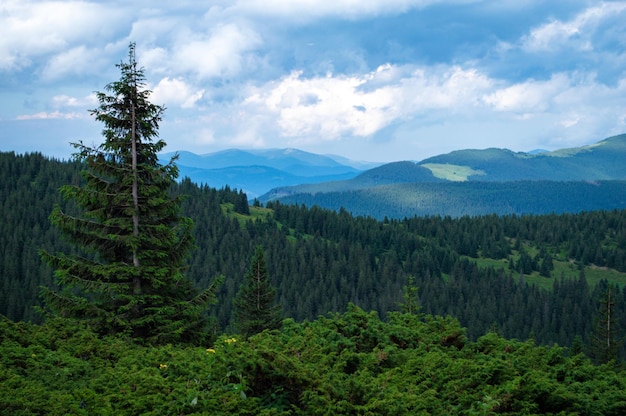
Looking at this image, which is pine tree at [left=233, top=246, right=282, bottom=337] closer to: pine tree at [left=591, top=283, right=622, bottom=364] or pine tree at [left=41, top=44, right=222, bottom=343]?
pine tree at [left=41, top=44, right=222, bottom=343]

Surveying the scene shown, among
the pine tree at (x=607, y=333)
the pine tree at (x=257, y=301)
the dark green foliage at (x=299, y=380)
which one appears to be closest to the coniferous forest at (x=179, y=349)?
the dark green foliage at (x=299, y=380)

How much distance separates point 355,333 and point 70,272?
1315 centimetres

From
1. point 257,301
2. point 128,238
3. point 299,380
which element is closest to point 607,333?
point 257,301

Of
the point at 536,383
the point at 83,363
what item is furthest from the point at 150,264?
the point at 536,383

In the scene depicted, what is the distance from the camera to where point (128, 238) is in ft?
73.3

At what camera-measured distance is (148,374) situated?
12.1m

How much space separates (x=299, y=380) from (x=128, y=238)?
14.0 m

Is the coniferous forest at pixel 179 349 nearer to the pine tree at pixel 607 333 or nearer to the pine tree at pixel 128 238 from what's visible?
the pine tree at pixel 128 238

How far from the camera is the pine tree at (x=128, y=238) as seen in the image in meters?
22.2

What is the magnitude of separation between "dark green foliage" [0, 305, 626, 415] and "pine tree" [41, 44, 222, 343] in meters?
5.99

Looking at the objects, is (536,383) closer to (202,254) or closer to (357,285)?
(357,285)

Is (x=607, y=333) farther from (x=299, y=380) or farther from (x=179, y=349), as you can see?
(x=299, y=380)

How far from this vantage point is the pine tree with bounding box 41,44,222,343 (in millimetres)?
22219

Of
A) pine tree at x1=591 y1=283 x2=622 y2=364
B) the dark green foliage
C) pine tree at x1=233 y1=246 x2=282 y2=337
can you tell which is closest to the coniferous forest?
the dark green foliage
